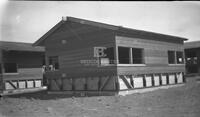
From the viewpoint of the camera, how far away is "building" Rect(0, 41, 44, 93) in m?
21.7

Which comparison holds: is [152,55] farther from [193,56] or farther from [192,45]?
[193,56]

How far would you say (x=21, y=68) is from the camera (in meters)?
22.9

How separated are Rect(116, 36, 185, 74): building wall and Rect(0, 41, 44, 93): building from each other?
1011 centimetres

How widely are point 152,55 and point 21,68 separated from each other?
11937mm

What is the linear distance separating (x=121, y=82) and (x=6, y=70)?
1235 centimetres

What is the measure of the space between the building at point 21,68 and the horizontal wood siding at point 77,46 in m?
4.73

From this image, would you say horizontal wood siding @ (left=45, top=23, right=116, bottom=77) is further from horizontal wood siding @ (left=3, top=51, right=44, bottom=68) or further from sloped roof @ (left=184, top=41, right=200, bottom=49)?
sloped roof @ (left=184, top=41, right=200, bottom=49)

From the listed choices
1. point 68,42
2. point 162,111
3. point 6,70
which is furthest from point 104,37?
point 6,70

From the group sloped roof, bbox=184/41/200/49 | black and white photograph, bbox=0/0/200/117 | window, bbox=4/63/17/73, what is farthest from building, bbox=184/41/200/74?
window, bbox=4/63/17/73

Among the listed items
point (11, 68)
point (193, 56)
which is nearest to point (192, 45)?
point (193, 56)

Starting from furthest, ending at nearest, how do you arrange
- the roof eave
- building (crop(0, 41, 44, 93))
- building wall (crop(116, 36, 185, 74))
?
1. building (crop(0, 41, 44, 93))
2. the roof eave
3. building wall (crop(116, 36, 185, 74))

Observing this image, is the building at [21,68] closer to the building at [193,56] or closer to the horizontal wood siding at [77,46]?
the horizontal wood siding at [77,46]

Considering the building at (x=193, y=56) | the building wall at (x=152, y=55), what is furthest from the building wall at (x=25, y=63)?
the building at (x=193, y=56)

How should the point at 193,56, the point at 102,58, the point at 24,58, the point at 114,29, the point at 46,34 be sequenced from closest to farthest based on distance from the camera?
the point at 114,29 → the point at 102,58 → the point at 46,34 → the point at 24,58 → the point at 193,56
